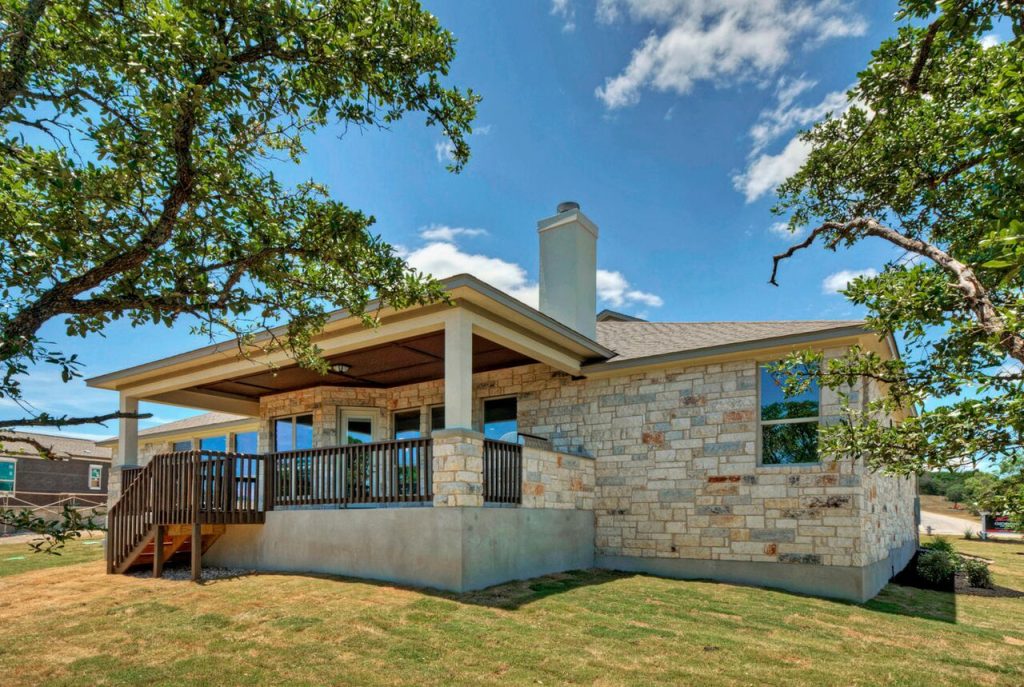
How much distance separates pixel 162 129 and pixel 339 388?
9.38m

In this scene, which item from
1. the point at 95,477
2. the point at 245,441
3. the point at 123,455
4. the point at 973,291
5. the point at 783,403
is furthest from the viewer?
the point at 95,477

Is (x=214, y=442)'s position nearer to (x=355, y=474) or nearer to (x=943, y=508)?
(x=355, y=474)

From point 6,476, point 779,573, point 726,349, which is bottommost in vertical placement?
point 6,476

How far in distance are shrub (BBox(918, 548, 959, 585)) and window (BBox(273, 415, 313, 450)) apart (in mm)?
11972

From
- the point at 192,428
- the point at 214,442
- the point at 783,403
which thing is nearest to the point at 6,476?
the point at 192,428

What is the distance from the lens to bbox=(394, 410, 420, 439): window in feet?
41.2

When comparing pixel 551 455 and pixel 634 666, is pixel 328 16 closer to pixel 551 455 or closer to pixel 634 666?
pixel 634 666

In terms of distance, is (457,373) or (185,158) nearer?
(185,158)

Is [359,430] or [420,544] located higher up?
[359,430]

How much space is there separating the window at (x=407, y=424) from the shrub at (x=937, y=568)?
974cm

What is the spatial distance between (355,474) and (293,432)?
4758mm

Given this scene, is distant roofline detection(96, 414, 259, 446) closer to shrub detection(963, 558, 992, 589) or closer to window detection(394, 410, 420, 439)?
window detection(394, 410, 420, 439)

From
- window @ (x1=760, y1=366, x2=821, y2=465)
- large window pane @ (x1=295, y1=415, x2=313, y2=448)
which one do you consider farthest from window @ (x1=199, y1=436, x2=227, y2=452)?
window @ (x1=760, y1=366, x2=821, y2=465)

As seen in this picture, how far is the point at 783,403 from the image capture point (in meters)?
9.08
